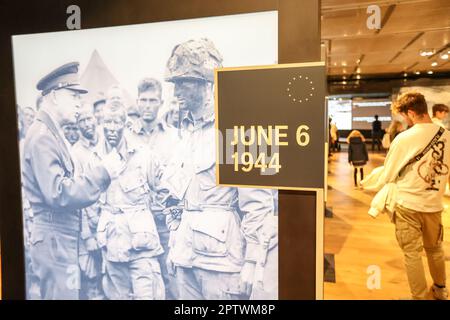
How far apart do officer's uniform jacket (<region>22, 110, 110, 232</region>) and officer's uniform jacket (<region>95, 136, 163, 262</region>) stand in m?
0.09

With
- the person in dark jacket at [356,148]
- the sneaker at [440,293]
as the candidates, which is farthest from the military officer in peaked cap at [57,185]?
the person in dark jacket at [356,148]

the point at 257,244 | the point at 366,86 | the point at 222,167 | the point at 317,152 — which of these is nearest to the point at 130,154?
the point at 222,167

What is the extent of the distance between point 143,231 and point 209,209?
0.38 metres

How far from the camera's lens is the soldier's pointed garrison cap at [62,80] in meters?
1.88

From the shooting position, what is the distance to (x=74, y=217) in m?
1.96

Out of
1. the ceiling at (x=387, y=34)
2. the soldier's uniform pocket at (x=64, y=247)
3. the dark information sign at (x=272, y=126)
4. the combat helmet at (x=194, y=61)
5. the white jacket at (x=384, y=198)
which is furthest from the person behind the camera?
the ceiling at (x=387, y=34)

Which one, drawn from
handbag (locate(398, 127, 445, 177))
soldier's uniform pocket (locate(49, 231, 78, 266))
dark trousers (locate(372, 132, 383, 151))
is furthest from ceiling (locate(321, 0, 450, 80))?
dark trousers (locate(372, 132, 383, 151))

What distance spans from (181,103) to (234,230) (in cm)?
66

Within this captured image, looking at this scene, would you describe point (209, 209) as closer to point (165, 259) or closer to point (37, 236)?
point (165, 259)

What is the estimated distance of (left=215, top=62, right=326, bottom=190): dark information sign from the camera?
1.54 m

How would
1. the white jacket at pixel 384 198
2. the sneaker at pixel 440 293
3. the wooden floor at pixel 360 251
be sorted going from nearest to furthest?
the white jacket at pixel 384 198 → the sneaker at pixel 440 293 → the wooden floor at pixel 360 251

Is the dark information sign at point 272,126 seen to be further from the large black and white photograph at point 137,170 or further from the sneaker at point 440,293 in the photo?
the sneaker at point 440,293

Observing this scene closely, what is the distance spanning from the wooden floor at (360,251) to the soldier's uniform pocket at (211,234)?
4.65 feet

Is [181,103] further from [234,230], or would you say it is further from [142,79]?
[234,230]
